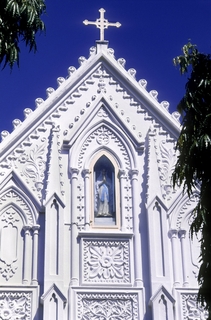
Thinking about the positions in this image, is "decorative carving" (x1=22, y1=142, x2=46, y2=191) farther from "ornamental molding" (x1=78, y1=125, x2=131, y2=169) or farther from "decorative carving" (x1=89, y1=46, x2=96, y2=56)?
"decorative carving" (x1=89, y1=46, x2=96, y2=56)

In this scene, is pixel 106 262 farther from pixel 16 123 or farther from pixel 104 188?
pixel 16 123

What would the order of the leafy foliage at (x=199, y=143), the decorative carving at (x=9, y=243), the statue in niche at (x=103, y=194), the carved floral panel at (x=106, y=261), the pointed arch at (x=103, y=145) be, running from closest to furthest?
the leafy foliage at (x=199, y=143) → the decorative carving at (x=9, y=243) → the carved floral panel at (x=106, y=261) → the statue in niche at (x=103, y=194) → the pointed arch at (x=103, y=145)

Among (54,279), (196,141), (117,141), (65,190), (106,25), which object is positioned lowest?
(54,279)

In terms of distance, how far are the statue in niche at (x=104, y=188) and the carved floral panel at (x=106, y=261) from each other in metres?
0.76

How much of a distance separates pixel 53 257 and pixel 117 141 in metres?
3.40

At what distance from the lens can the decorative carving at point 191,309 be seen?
49.5 feet

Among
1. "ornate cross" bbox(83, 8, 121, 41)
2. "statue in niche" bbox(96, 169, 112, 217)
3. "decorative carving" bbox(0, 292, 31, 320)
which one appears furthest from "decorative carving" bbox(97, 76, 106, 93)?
"decorative carving" bbox(0, 292, 31, 320)

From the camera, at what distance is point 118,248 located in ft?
51.4

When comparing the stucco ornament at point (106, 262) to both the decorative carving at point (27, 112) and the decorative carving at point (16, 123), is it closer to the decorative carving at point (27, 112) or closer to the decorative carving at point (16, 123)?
the decorative carving at point (16, 123)

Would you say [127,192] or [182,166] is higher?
[127,192]

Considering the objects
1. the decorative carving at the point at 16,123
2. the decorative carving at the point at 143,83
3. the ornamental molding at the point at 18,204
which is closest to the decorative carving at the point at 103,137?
the decorative carving at the point at 143,83

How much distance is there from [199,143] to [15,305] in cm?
601

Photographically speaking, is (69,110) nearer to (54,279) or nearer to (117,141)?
(117,141)

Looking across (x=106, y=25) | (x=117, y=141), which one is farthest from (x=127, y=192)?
(x=106, y=25)
